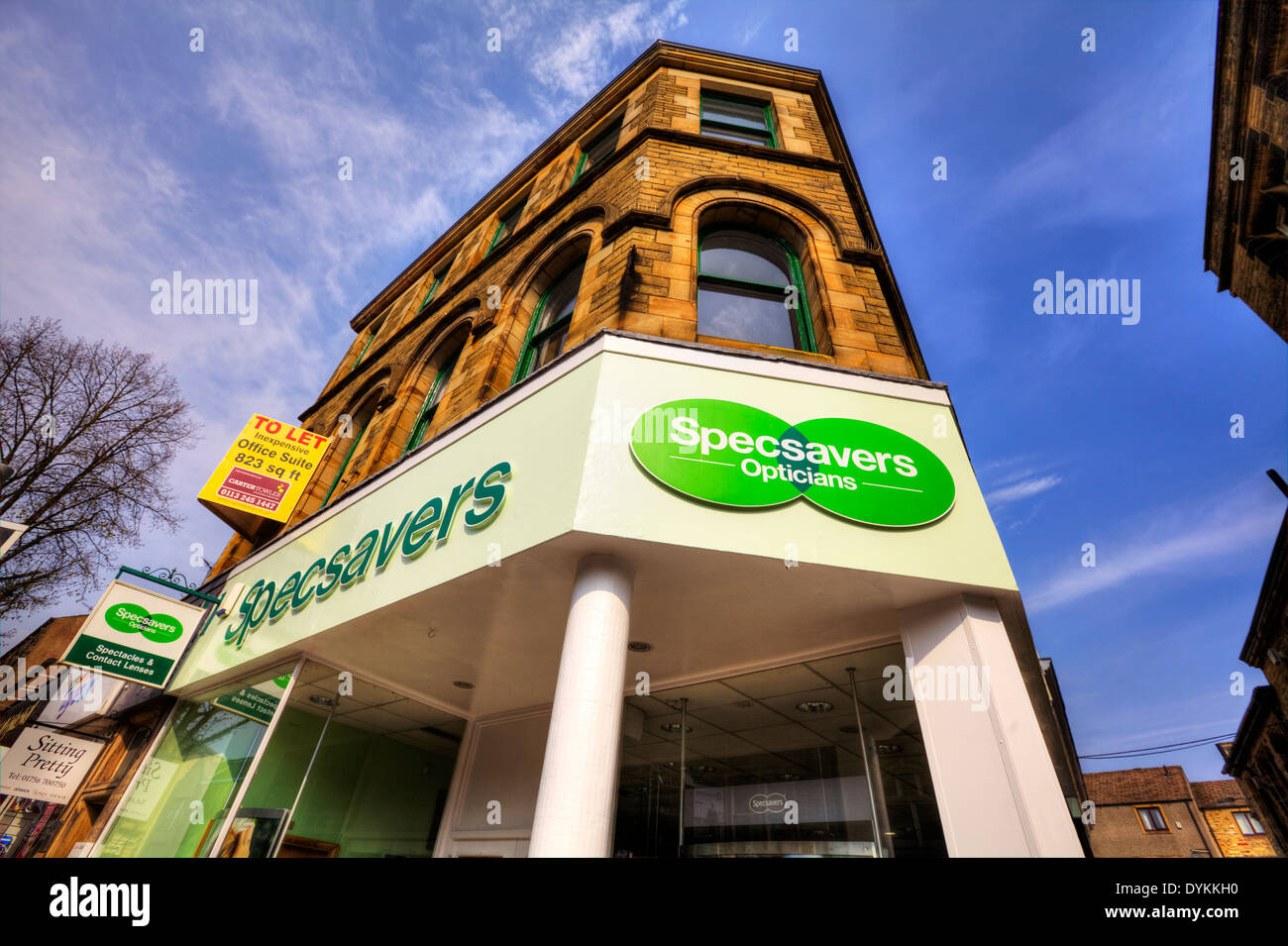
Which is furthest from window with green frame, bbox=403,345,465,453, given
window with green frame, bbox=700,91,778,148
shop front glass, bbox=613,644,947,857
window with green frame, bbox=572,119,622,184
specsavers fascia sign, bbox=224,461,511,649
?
window with green frame, bbox=700,91,778,148

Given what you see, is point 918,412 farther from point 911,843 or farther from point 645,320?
point 911,843

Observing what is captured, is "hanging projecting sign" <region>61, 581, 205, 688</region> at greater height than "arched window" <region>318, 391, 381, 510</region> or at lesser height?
lesser

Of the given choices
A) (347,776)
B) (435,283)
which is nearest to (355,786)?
(347,776)

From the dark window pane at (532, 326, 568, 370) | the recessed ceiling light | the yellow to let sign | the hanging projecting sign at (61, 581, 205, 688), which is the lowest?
the recessed ceiling light

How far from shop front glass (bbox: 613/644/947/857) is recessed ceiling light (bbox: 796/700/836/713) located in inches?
0.5

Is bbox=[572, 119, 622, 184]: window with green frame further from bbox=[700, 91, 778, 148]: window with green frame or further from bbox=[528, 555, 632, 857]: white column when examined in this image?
bbox=[528, 555, 632, 857]: white column

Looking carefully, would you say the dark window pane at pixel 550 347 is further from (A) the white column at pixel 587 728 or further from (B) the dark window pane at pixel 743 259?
(A) the white column at pixel 587 728

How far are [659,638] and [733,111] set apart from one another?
11.4 metres

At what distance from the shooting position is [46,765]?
9.35 meters

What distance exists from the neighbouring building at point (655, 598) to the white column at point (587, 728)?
2 cm

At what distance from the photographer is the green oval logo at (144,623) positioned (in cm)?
853

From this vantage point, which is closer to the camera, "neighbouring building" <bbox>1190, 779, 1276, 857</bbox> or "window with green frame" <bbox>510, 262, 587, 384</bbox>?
"window with green frame" <bbox>510, 262, 587, 384</bbox>

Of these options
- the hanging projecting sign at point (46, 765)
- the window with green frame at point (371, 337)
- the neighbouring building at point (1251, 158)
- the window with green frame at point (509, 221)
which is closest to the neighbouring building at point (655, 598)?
the hanging projecting sign at point (46, 765)

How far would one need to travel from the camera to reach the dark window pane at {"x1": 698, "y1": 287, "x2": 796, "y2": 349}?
803 cm
